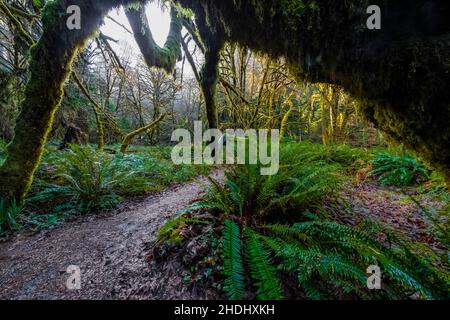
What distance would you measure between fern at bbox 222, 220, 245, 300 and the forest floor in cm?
20

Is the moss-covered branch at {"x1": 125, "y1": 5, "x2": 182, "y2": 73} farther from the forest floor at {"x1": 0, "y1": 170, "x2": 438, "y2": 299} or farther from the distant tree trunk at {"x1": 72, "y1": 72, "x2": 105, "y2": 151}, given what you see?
the forest floor at {"x1": 0, "y1": 170, "x2": 438, "y2": 299}

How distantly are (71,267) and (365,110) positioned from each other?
10.5 feet

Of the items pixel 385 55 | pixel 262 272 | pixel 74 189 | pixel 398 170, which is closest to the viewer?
pixel 262 272

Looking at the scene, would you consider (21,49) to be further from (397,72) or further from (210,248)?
(397,72)

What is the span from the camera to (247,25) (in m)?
2.40

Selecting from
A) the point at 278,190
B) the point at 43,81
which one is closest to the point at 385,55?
the point at 278,190

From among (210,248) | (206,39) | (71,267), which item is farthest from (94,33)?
(210,248)

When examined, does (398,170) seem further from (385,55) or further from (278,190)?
(385,55)

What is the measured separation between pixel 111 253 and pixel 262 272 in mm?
1664

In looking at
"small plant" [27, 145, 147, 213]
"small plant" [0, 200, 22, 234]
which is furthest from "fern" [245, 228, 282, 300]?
"small plant" [0, 200, 22, 234]

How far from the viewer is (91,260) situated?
225cm

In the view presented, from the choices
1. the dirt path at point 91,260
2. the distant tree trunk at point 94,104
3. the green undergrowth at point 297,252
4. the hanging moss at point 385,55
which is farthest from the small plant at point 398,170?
the distant tree trunk at point 94,104

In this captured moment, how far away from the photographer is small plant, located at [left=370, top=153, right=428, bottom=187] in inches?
203

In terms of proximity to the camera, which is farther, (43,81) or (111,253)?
(43,81)
